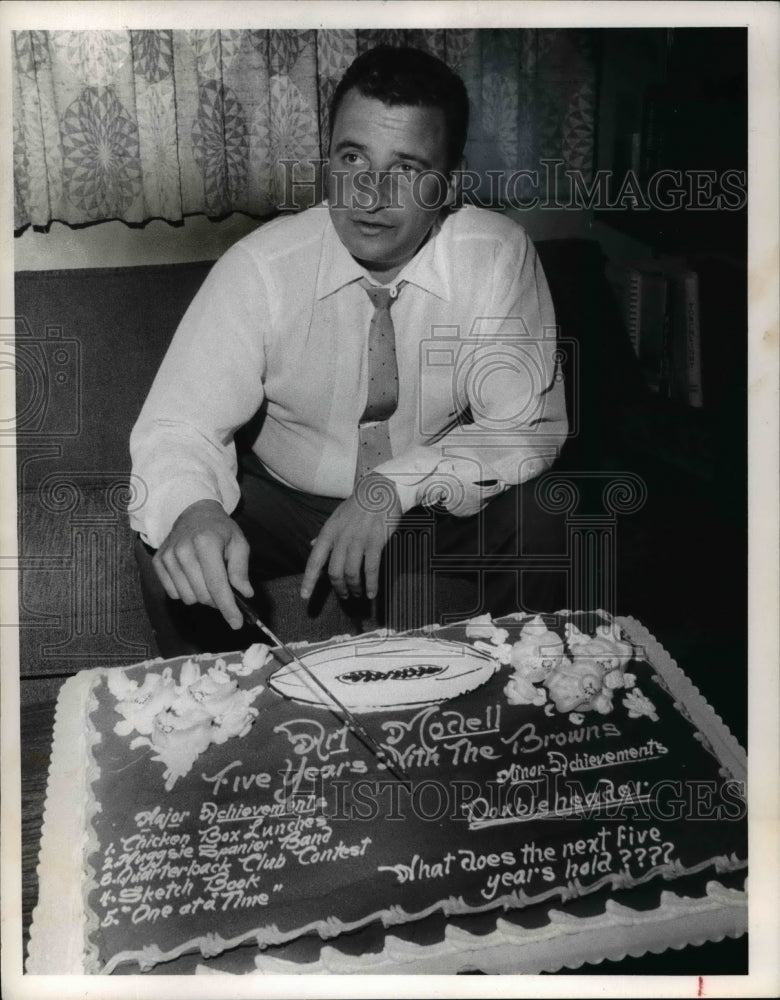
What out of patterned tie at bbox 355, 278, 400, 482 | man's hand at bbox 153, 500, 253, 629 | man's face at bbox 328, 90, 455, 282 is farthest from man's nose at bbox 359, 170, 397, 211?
man's hand at bbox 153, 500, 253, 629

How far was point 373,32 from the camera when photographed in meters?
1.38

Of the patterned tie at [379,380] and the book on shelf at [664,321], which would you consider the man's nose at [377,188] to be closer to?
the patterned tie at [379,380]

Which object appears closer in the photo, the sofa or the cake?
the cake

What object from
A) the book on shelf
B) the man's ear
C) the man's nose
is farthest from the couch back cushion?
the book on shelf

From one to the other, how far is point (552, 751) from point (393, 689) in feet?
0.78

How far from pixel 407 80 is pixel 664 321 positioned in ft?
1.63

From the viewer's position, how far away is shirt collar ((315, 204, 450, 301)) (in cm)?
143

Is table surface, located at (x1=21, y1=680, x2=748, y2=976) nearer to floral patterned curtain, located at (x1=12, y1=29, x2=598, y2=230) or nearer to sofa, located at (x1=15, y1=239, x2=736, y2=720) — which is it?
sofa, located at (x1=15, y1=239, x2=736, y2=720)

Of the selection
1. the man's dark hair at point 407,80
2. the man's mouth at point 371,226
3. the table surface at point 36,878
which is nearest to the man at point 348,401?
the man's mouth at point 371,226

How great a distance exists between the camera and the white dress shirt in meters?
1.43

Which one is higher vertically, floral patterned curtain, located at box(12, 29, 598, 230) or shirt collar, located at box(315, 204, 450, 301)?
floral patterned curtain, located at box(12, 29, 598, 230)

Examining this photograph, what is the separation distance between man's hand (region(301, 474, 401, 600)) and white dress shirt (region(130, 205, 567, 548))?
0.03m

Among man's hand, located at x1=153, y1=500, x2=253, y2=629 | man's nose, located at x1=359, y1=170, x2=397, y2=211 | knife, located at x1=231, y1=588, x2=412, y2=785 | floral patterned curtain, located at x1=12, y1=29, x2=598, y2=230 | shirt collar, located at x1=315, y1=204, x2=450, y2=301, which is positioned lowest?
knife, located at x1=231, y1=588, x2=412, y2=785

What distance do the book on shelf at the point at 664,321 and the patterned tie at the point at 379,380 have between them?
12.9 inches
